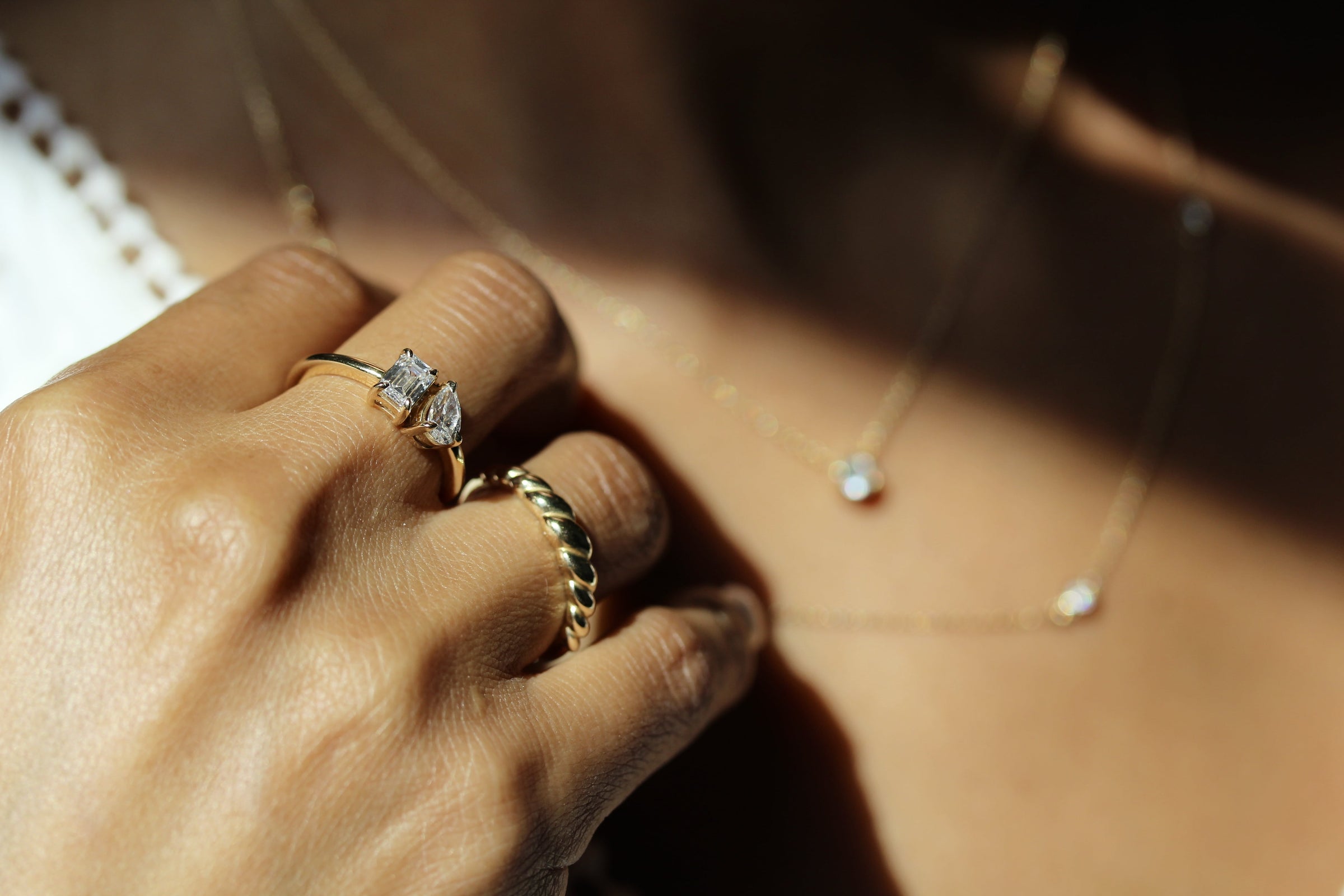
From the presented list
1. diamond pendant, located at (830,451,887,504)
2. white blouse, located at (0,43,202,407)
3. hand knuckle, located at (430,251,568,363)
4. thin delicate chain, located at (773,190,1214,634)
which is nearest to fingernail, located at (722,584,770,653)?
thin delicate chain, located at (773,190,1214,634)

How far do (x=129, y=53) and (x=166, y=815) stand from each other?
2.49 feet

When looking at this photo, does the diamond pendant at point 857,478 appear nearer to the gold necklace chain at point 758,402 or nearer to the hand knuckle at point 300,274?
the gold necklace chain at point 758,402

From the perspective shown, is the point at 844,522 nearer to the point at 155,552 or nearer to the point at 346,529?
the point at 346,529

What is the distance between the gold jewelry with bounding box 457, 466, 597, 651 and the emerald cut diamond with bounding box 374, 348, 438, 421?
9 cm

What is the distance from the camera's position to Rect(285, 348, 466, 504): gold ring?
598 millimetres

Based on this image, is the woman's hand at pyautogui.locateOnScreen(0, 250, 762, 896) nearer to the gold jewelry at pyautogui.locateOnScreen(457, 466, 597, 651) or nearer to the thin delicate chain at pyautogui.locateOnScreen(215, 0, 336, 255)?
the gold jewelry at pyautogui.locateOnScreen(457, 466, 597, 651)

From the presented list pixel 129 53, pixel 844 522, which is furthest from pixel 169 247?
pixel 844 522

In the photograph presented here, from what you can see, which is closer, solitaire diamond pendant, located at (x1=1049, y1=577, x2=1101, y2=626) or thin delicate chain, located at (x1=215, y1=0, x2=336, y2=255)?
thin delicate chain, located at (x1=215, y1=0, x2=336, y2=255)

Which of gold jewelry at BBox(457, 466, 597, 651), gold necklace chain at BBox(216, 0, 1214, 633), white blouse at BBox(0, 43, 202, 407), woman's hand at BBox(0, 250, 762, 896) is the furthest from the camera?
gold necklace chain at BBox(216, 0, 1214, 633)

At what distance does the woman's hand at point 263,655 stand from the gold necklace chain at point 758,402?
13.8 inches

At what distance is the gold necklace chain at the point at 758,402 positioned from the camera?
93 centimetres

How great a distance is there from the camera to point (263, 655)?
0.55 metres

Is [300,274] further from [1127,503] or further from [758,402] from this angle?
[1127,503]

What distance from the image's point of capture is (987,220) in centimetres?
117
